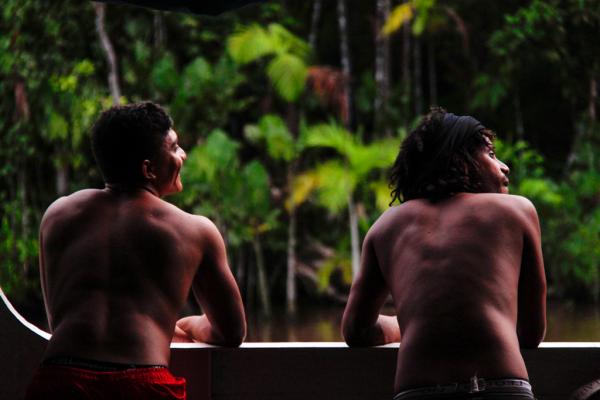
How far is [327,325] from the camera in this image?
1098 centimetres

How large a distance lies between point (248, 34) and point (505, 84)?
12.7ft

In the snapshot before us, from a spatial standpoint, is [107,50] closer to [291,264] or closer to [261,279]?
[261,279]

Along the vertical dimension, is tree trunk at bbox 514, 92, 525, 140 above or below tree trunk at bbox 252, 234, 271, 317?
above

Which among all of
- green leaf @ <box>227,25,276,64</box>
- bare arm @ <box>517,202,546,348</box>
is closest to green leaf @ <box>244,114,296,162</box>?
green leaf @ <box>227,25,276,64</box>

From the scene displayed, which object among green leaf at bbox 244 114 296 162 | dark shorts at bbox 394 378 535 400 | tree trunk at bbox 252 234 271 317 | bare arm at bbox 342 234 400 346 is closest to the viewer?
dark shorts at bbox 394 378 535 400

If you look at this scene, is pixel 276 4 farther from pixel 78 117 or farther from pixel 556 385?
pixel 556 385

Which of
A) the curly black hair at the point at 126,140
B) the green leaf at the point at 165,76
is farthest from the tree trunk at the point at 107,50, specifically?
the curly black hair at the point at 126,140

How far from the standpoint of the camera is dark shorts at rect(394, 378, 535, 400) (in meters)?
1.46

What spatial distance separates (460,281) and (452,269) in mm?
26

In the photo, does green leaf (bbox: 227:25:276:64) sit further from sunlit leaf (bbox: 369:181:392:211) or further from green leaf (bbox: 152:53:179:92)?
sunlit leaf (bbox: 369:181:392:211)

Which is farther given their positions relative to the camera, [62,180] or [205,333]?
[62,180]

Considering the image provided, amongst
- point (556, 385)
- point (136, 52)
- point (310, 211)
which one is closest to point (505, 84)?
point (310, 211)

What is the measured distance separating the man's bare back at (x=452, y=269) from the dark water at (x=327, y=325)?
769 cm

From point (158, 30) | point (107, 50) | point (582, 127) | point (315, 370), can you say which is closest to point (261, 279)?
point (107, 50)
